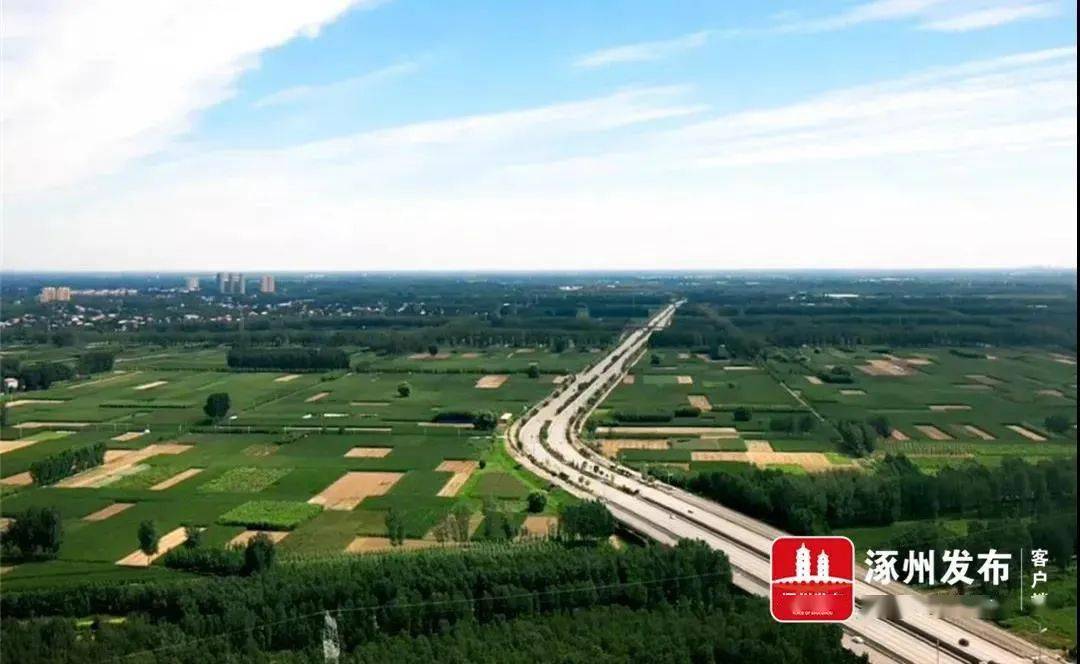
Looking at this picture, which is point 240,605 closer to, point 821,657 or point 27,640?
point 27,640

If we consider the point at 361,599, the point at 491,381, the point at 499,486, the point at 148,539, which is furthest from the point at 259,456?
the point at 491,381

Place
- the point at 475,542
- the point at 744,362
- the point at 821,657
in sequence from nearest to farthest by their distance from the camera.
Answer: the point at 821,657, the point at 475,542, the point at 744,362

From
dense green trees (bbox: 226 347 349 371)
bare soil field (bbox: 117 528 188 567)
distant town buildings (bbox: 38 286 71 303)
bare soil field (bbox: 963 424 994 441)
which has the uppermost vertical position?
distant town buildings (bbox: 38 286 71 303)

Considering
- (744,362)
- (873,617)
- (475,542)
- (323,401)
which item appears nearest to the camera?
(873,617)

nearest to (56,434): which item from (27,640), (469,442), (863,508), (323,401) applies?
(323,401)

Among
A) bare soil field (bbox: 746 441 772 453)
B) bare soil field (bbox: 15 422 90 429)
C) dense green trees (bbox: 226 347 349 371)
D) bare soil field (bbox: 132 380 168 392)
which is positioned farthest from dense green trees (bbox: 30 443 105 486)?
bare soil field (bbox: 746 441 772 453)

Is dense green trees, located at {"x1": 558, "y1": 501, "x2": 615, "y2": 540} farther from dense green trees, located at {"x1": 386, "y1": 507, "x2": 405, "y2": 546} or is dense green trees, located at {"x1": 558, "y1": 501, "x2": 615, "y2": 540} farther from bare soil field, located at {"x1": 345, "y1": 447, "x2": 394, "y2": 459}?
bare soil field, located at {"x1": 345, "y1": 447, "x2": 394, "y2": 459}

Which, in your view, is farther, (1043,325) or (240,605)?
(1043,325)

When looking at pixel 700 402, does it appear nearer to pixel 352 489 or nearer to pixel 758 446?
pixel 758 446
